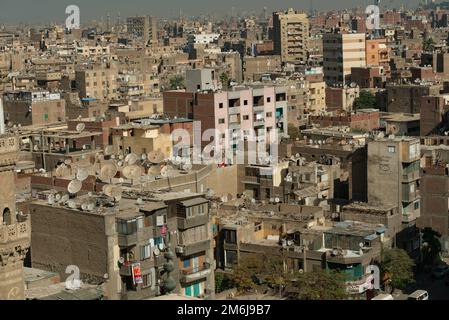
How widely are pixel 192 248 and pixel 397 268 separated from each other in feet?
10.8

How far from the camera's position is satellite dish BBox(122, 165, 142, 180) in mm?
13781

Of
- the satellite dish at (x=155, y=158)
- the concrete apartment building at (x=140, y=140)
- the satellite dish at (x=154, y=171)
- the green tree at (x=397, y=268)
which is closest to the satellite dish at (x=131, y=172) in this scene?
the satellite dish at (x=154, y=171)

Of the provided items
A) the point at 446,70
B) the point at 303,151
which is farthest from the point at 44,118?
the point at 446,70

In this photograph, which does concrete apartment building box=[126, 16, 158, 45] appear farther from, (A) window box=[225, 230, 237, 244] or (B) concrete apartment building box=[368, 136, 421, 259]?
(A) window box=[225, 230, 237, 244]

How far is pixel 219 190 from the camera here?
1614 cm

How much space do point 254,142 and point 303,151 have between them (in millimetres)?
1710

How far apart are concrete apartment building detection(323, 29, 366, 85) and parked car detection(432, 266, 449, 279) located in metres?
23.0

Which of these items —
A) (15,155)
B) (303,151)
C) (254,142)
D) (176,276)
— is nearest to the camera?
(15,155)

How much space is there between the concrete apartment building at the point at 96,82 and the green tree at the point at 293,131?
948 cm

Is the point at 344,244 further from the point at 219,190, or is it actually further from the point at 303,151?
the point at 303,151

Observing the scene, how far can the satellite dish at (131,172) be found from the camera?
45.2 feet

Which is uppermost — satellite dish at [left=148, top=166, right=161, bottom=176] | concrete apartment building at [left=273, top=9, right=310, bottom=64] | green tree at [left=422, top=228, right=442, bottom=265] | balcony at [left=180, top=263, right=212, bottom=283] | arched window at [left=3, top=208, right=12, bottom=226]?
concrete apartment building at [left=273, top=9, right=310, bottom=64]

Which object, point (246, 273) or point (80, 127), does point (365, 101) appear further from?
point (246, 273)

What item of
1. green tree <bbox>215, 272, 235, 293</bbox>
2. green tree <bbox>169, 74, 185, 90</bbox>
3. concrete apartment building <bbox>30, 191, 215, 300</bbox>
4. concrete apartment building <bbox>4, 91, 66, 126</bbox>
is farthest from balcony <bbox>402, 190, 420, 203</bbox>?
green tree <bbox>169, 74, 185, 90</bbox>
